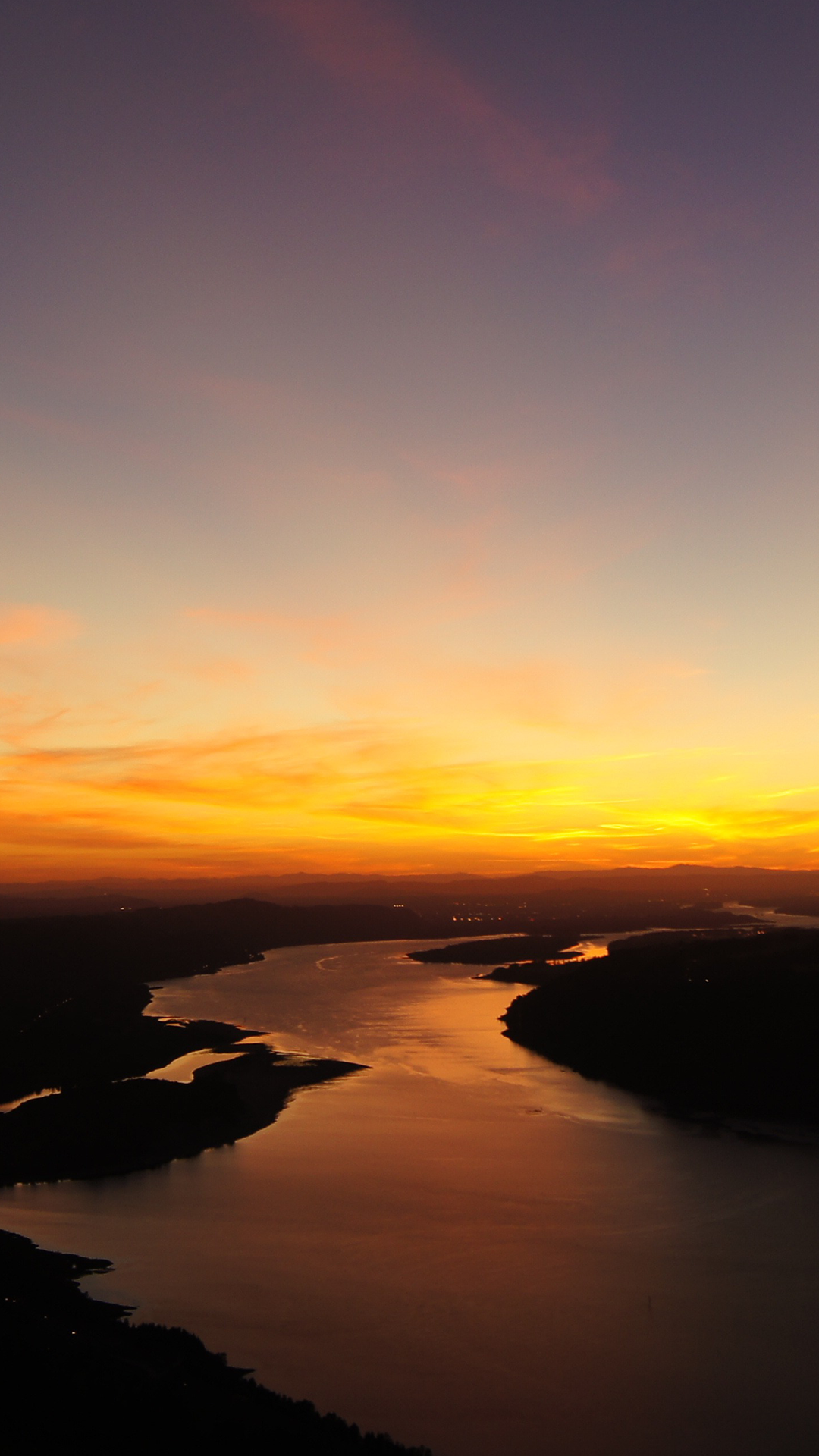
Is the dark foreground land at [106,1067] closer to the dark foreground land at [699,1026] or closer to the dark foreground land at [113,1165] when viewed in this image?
the dark foreground land at [113,1165]

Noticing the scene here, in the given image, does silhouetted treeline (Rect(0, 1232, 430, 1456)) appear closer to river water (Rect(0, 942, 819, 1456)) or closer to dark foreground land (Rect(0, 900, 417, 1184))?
river water (Rect(0, 942, 819, 1456))

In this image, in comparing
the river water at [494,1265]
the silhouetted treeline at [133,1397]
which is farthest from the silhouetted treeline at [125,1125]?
the silhouetted treeline at [133,1397]

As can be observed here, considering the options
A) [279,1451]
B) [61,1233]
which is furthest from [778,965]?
[279,1451]

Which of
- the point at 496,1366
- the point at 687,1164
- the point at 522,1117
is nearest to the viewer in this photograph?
the point at 496,1366

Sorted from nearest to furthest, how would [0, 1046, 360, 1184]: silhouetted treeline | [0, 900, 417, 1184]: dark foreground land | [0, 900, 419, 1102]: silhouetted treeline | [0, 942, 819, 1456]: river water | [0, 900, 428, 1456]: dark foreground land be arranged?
[0, 900, 428, 1456]: dark foreground land < [0, 942, 819, 1456]: river water < [0, 1046, 360, 1184]: silhouetted treeline < [0, 900, 417, 1184]: dark foreground land < [0, 900, 419, 1102]: silhouetted treeline

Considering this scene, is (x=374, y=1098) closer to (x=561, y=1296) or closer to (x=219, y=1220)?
(x=219, y=1220)

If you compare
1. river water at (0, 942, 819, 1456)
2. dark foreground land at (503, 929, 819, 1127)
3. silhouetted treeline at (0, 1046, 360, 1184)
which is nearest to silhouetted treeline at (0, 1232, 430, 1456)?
river water at (0, 942, 819, 1456)
